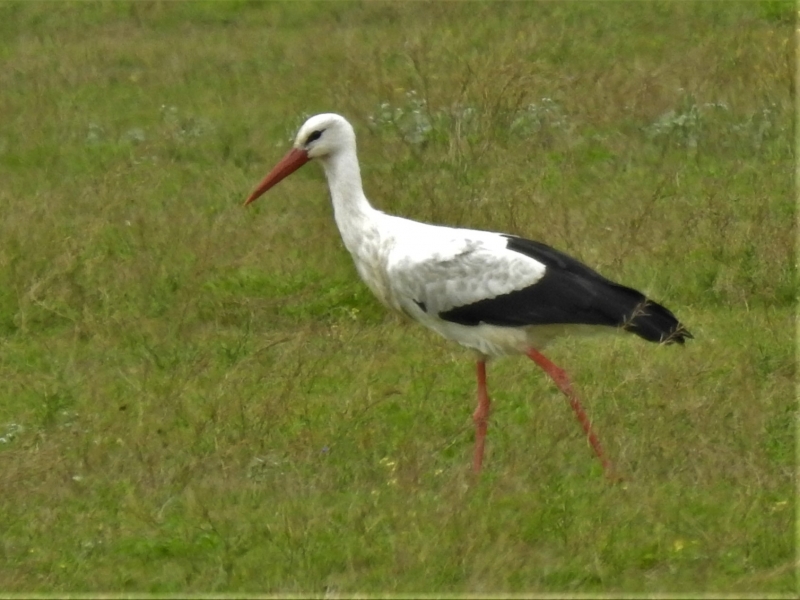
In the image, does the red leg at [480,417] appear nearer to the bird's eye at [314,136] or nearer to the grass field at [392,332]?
the grass field at [392,332]

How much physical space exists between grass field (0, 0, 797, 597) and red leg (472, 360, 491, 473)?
104 mm

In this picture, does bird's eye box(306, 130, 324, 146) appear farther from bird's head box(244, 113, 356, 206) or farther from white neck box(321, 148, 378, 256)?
white neck box(321, 148, 378, 256)

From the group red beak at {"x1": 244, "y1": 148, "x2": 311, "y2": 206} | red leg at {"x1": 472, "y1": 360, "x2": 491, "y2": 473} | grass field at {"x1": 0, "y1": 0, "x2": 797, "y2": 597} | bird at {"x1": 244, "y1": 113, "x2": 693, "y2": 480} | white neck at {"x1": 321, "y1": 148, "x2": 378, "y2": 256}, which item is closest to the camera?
grass field at {"x1": 0, "y1": 0, "x2": 797, "y2": 597}

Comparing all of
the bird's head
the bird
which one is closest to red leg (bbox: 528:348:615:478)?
the bird

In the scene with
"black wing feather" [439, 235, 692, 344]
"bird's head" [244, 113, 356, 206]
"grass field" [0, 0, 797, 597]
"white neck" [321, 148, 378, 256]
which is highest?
"bird's head" [244, 113, 356, 206]

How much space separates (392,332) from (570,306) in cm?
166

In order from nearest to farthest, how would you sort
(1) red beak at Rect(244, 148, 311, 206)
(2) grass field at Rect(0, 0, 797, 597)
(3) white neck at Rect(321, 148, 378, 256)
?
1. (2) grass field at Rect(0, 0, 797, 597)
2. (3) white neck at Rect(321, 148, 378, 256)
3. (1) red beak at Rect(244, 148, 311, 206)

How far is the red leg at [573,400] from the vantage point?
18.8 feet

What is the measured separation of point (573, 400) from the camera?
5.96m

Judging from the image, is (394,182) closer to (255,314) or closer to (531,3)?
(255,314)

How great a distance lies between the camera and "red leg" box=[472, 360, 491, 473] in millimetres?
5887

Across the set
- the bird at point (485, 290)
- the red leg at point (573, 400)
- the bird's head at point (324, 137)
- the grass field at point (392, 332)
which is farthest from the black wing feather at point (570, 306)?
the bird's head at point (324, 137)

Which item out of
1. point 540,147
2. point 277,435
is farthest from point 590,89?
point 277,435

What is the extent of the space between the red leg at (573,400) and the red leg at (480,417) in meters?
0.22
